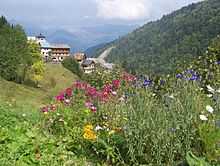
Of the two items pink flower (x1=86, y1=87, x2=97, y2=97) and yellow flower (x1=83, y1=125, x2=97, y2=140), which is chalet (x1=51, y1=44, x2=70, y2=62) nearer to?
pink flower (x1=86, y1=87, x2=97, y2=97)

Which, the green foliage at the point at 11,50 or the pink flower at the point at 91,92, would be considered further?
the green foliage at the point at 11,50

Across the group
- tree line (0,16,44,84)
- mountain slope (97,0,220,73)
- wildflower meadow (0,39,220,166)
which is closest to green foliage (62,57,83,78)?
mountain slope (97,0,220,73)

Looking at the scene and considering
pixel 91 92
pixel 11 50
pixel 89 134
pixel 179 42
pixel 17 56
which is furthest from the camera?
pixel 179 42

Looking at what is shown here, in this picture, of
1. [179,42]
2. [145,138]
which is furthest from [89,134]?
[179,42]

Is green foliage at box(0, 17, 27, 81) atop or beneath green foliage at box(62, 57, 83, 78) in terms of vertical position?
atop

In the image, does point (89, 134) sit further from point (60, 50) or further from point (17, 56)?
point (60, 50)

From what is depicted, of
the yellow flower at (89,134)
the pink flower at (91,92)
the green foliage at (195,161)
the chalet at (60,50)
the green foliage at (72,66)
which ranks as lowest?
the green foliage at (72,66)

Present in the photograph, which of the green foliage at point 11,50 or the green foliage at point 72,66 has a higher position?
the green foliage at point 11,50

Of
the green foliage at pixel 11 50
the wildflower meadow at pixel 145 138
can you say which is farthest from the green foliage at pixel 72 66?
the wildflower meadow at pixel 145 138

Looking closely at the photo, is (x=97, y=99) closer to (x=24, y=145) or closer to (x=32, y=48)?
(x=24, y=145)

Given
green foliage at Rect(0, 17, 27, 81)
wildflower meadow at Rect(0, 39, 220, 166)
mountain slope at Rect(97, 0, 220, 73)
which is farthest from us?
mountain slope at Rect(97, 0, 220, 73)

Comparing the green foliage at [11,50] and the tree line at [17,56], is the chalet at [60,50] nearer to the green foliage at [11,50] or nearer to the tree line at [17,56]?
the tree line at [17,56]

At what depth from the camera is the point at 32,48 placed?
64938 mm

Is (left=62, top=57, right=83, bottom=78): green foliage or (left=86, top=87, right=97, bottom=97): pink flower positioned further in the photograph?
(left=62, top=57, right=83, bottom=78): green foliage
